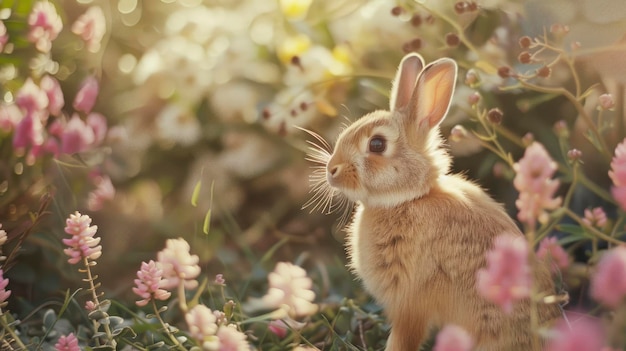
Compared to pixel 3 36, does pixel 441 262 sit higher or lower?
lower

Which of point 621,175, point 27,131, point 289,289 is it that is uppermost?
point 621,175

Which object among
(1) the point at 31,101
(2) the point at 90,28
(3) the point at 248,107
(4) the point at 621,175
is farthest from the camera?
(3) the point at 248,107

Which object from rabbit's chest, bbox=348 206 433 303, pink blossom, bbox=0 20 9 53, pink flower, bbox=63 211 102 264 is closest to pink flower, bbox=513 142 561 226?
rabbit's chest, bbox=348 206 433 303

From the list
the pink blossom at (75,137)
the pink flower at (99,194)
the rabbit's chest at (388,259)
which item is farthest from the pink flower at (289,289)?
the pink flower at (99,194)

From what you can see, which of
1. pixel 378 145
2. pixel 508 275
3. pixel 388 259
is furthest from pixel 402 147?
pixel 508 275

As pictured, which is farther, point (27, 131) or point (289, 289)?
point (27, 131)

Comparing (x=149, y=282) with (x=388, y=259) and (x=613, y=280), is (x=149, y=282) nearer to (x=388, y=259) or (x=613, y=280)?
(x=388, y=259)
